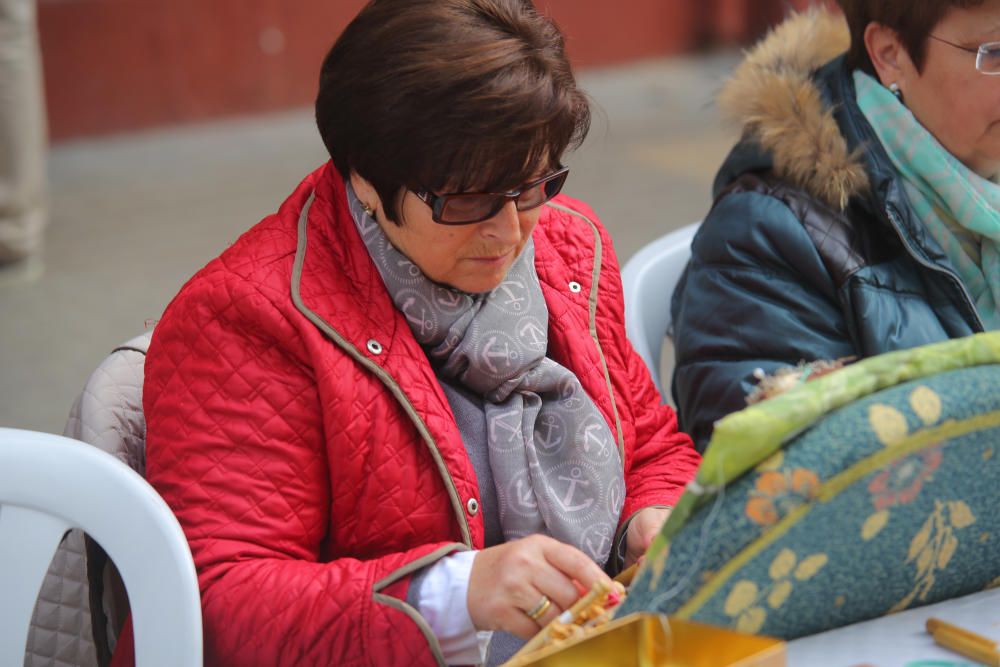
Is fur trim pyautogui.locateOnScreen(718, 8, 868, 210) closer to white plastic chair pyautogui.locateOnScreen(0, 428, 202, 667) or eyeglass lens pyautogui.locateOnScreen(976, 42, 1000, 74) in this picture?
eyeglass lens pyautogui.locateOnScreen(976, 42, 1000, 74)

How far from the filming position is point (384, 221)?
1.60m

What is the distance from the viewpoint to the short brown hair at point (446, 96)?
1.46 meters

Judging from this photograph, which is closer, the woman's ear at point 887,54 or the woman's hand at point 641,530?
the woman's hand at point 641,530

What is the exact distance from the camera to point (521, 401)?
1678 millimetres

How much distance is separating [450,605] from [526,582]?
0.12 meters

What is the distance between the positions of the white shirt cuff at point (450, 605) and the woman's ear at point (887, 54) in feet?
3.50

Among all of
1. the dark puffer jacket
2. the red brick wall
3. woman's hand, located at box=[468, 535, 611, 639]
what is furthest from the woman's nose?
the red brick wall

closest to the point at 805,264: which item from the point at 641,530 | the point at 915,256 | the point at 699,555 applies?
the point at 915,256

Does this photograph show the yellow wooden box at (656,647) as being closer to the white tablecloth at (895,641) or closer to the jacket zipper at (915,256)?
the white tablecloth at (895,641)

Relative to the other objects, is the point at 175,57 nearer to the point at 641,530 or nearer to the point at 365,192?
the point at 365,192

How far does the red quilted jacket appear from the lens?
1.45m

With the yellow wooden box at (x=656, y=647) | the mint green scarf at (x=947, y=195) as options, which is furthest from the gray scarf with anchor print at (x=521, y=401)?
the mint green scarf at (x=947, y=195)

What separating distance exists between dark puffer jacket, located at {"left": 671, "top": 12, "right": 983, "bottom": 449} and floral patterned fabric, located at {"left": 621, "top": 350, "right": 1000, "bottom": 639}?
61cm

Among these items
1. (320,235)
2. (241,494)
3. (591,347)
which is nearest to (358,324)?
(320,235)
